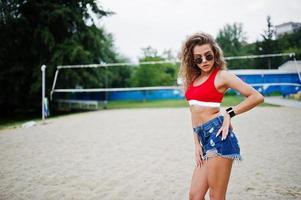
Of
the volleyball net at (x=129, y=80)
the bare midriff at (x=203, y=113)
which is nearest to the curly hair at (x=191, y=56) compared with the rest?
the bare midriff at (x=203, y=113)

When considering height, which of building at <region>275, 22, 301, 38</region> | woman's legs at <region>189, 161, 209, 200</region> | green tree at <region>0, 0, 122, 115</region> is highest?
building at <region>275, 22, 301, 38</region>

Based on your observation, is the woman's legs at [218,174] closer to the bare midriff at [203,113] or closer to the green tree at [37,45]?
the bare midriff at [203,113]

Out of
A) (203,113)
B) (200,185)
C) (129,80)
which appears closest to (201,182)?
(200,185)

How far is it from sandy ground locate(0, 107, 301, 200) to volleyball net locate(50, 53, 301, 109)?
16.2 feet

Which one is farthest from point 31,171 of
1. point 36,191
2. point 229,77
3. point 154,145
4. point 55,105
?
point 55,105

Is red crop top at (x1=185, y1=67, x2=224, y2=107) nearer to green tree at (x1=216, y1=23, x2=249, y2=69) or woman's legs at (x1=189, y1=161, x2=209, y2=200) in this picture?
woman's legs at (x1=189, y1=161, x2=209, y2=200)

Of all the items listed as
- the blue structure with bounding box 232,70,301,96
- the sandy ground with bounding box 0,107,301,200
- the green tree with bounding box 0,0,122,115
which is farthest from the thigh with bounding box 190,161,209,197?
the green tree with bounding box 0,0,122,115

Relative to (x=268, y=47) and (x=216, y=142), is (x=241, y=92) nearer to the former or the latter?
(x=216, y=142)

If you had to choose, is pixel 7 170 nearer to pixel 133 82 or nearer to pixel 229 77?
pixel 229 77

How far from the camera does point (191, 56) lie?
210 centimetres

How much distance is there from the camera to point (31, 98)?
19.5 metres

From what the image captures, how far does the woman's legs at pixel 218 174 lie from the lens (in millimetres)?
1790

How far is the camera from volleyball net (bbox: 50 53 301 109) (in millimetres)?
16159

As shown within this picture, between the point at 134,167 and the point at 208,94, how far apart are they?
3.03 metres
